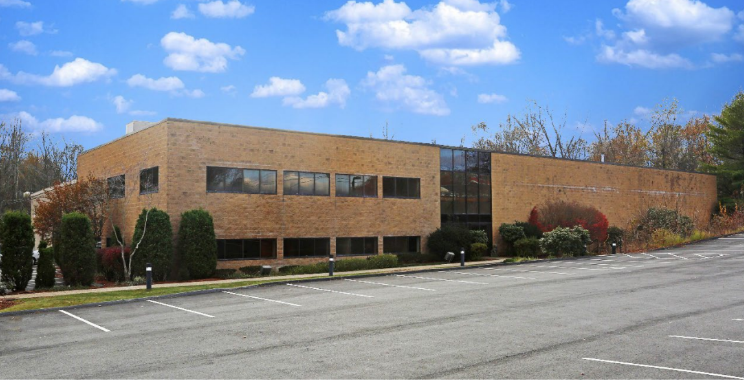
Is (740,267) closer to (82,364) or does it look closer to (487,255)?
(487,255)

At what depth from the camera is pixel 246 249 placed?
28.8 m

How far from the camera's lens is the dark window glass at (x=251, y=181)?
29094mm

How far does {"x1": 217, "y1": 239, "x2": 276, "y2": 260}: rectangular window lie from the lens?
2817 cm

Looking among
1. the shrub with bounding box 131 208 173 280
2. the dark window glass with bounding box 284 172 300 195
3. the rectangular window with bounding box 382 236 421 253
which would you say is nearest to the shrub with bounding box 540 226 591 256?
the rectangular window with bounding box 382 236 421 253

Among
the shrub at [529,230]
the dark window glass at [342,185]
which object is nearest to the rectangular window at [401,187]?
the dark window glass at [342,185]

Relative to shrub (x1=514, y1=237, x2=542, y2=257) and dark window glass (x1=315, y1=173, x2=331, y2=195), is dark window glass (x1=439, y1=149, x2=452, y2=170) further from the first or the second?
dark window glass (x1=315, y1=173, x2=331, y2=195)

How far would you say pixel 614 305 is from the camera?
15781 millimetres

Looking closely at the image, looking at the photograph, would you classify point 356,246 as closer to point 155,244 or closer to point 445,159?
point 445,159

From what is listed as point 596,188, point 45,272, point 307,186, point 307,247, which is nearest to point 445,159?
point 307,186

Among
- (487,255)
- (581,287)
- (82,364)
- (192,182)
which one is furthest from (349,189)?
(82,364)

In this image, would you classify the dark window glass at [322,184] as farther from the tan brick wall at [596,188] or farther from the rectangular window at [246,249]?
the tan brick wall at [596,188]

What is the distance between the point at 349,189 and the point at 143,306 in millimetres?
16188

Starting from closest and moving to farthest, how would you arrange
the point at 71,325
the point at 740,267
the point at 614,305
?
the point at 71,325
the point at 614,305
the point at 740,267

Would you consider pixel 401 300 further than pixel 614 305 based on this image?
Yes
